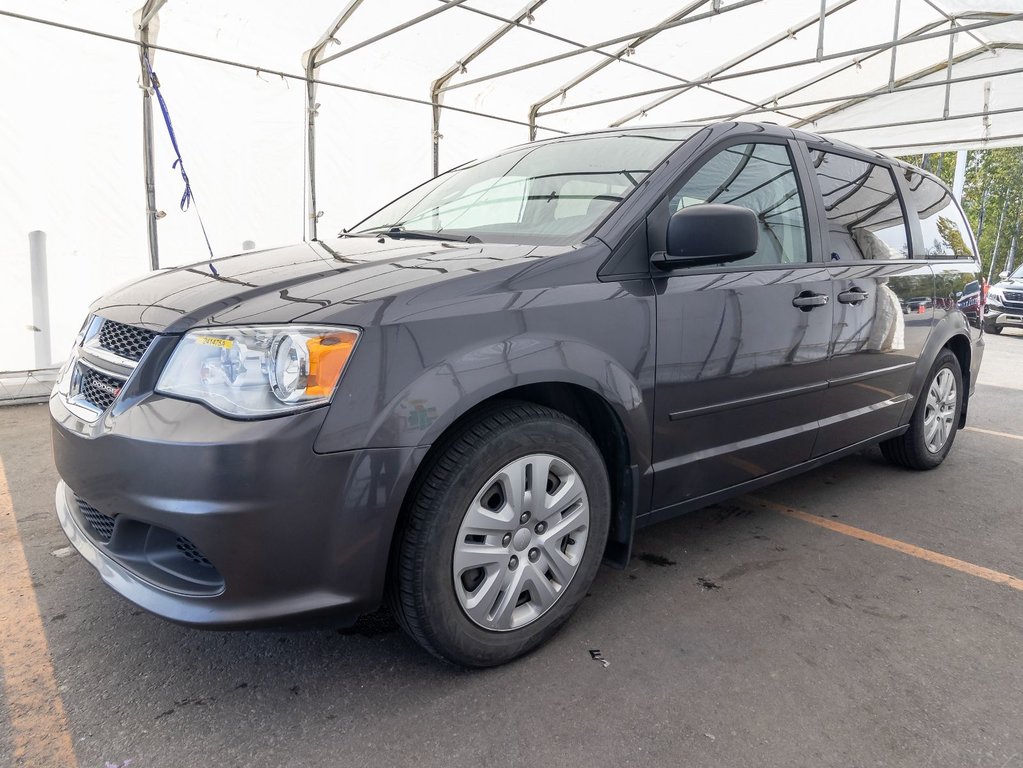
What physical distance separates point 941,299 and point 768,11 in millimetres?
6587

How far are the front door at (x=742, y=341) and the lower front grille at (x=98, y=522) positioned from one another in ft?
4.98

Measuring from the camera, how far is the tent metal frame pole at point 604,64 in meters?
8.25

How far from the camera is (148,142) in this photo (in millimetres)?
5961

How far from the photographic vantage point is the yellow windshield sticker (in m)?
1.60

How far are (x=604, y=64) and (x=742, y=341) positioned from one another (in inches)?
313

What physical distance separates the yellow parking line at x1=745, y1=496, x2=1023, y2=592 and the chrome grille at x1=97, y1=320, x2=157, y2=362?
8.62ft

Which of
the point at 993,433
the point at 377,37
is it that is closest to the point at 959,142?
the point at 993,433

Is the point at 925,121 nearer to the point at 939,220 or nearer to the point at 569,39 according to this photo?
the point at 569,39

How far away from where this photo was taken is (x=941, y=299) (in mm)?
3584

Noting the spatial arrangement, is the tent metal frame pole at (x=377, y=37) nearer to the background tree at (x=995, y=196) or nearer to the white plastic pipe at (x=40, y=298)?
the white plastic pipe at (x=40, y=298)

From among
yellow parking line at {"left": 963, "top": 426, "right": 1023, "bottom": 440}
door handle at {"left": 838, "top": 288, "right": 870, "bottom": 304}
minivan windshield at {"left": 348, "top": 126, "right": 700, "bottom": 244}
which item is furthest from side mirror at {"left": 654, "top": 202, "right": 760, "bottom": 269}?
yellow parking line at {"left": 963, "top": 426, "right": 1023, "bottom": 440}

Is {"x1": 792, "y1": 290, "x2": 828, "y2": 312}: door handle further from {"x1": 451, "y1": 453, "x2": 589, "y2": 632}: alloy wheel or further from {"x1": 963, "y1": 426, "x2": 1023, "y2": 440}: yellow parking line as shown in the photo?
{"x1": 963, "y1": 426, "x2": 1023, "y2": 440}: yellow parking line

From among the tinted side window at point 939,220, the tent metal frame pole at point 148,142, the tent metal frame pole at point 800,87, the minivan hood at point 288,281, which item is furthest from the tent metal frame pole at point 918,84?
the minivan hood at point 288,281

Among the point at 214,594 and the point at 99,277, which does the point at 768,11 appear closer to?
the point at 99,277
